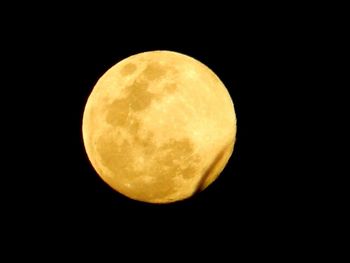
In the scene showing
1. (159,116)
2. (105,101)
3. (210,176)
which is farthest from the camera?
(210,176)

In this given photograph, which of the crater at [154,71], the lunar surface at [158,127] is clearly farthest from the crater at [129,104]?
the crater at [154,71]

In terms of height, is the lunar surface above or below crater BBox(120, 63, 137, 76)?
below

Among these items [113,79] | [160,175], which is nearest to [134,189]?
[160,175]

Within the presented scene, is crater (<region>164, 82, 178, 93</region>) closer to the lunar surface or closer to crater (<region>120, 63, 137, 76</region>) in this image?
the lunar surface

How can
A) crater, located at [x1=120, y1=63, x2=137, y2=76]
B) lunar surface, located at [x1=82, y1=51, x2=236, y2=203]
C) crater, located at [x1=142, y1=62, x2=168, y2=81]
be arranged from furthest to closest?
crater, located at [x1=120, y1=63, x2=137, y2=76], crater, located at [x1=142, y1=62, x2=168, y2=81], lunar surface, located at [x1=82, y1=51, x2=236, y2=203]

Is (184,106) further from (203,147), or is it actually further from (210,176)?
(210,176)

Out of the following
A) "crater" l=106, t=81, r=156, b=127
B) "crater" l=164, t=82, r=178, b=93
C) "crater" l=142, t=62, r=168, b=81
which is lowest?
"crater" l=106, t=81, r=156, b=127

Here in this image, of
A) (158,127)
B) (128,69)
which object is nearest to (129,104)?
(158,127)

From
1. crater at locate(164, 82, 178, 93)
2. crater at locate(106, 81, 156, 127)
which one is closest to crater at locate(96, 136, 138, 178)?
crater at locate(106, 81, 156, 127)
